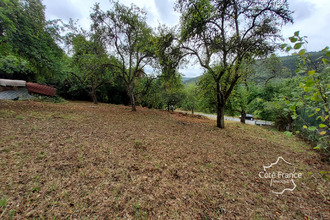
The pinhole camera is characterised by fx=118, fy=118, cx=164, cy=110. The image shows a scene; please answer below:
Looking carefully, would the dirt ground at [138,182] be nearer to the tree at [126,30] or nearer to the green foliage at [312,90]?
the green foliage at [312,90]

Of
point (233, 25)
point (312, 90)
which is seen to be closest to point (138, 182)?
point (312, 90)

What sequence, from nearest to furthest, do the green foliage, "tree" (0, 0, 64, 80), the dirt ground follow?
1. the green foliage
2. the dirt ground
3. "tree" (0, 0, 64, 80)

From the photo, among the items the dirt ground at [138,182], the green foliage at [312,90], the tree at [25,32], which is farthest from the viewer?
the tree at [25,32]

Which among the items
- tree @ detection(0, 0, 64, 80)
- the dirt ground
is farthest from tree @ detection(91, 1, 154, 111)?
the dirt ground

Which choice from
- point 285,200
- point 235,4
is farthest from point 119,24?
point 285,200

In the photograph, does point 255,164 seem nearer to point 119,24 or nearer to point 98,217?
point 98,217

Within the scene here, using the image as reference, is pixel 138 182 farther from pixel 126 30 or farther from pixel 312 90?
pixel 126 30

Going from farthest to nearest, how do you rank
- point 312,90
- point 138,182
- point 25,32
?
1. point 25,32
2. point 138,182
3. point 312,90

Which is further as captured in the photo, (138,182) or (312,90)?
(138,182)

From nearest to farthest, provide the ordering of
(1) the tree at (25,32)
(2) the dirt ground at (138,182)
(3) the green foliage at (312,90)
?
(3) the green foliage at (312,90) < (2) the dirt ground at (138,182) < (1) the tree at (25,32)

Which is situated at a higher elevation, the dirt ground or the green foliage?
the green foliage

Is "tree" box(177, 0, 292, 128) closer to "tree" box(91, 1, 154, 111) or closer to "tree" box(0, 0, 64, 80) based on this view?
"tree" box(91, 1, 154, 111)

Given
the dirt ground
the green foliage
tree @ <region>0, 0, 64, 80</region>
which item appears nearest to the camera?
the green foliage

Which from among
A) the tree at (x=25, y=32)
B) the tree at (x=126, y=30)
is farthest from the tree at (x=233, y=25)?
the tree at (x=25, y=32)
